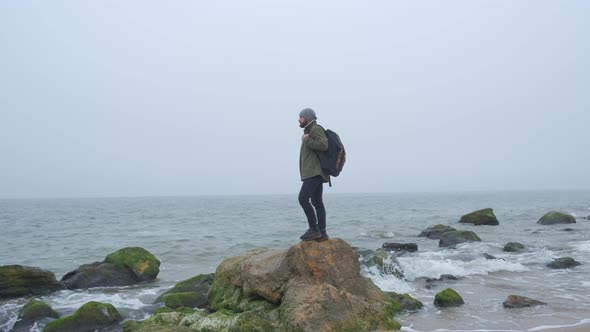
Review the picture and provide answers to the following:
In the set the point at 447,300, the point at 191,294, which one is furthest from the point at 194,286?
the point at 447,300

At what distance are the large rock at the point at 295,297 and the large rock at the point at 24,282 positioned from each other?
22.2 ft

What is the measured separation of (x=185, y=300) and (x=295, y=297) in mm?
4862

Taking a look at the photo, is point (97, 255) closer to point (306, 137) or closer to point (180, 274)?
point (180, 274)

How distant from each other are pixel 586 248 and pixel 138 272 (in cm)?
1811

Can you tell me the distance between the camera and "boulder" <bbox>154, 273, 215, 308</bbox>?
443 inches

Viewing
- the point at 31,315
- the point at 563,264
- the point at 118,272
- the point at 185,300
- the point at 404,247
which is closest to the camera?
the point at 31,315

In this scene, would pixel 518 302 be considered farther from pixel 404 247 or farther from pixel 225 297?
pixel 404 247

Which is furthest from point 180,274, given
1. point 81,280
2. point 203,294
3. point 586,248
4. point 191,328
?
point 586,248

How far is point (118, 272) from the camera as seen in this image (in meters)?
14.9

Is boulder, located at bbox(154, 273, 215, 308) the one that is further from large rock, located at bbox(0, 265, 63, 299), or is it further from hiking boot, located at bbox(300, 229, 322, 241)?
hiking boot, located at bbox(300, 229, 322, 241)

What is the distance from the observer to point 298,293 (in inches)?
295

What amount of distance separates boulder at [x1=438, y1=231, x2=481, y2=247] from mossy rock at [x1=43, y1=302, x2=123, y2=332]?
16.4m

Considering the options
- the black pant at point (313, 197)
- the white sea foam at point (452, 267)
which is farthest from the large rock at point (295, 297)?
the white sea foam at point (452, 267)

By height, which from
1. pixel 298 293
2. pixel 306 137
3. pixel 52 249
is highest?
pixel 306 137
